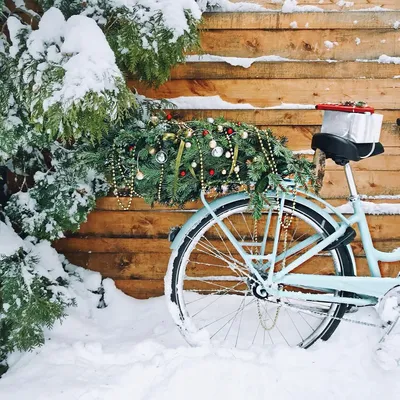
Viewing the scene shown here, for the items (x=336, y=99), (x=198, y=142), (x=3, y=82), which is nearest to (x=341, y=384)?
(x=198, y=142)

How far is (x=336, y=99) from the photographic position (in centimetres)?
269

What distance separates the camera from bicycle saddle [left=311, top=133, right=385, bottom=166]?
212 centimetres

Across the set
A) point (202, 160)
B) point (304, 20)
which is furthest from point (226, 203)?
point (304, 20)

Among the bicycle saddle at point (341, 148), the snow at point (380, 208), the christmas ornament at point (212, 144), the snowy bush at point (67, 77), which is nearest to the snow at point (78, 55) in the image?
the snowy bush at point (67, 77)

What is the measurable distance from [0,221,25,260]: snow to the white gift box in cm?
168

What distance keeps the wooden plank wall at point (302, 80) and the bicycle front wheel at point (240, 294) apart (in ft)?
1.08

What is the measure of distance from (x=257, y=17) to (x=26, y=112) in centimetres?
137

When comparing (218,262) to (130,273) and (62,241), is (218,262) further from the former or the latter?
(62,241)

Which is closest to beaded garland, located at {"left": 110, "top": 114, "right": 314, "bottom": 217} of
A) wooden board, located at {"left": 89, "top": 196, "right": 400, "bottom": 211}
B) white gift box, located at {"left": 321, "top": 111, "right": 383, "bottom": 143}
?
white gift box, located at {"left": 321, "top": 111, "right": 383, "bottom": 143}

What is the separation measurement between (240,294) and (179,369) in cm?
89

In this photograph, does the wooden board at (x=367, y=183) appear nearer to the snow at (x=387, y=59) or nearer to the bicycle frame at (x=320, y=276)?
the bicycle frame at (x=320, y=276)

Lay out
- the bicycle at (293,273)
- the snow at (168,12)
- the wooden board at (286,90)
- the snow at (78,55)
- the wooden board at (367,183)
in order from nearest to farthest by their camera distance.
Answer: the snow at (78,55), the snow at (168,12), the bicycle at (293,273), the wooden board at (286,90), the wooden board at (367,183)

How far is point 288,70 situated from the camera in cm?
266

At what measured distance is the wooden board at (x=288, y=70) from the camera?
104 inches
